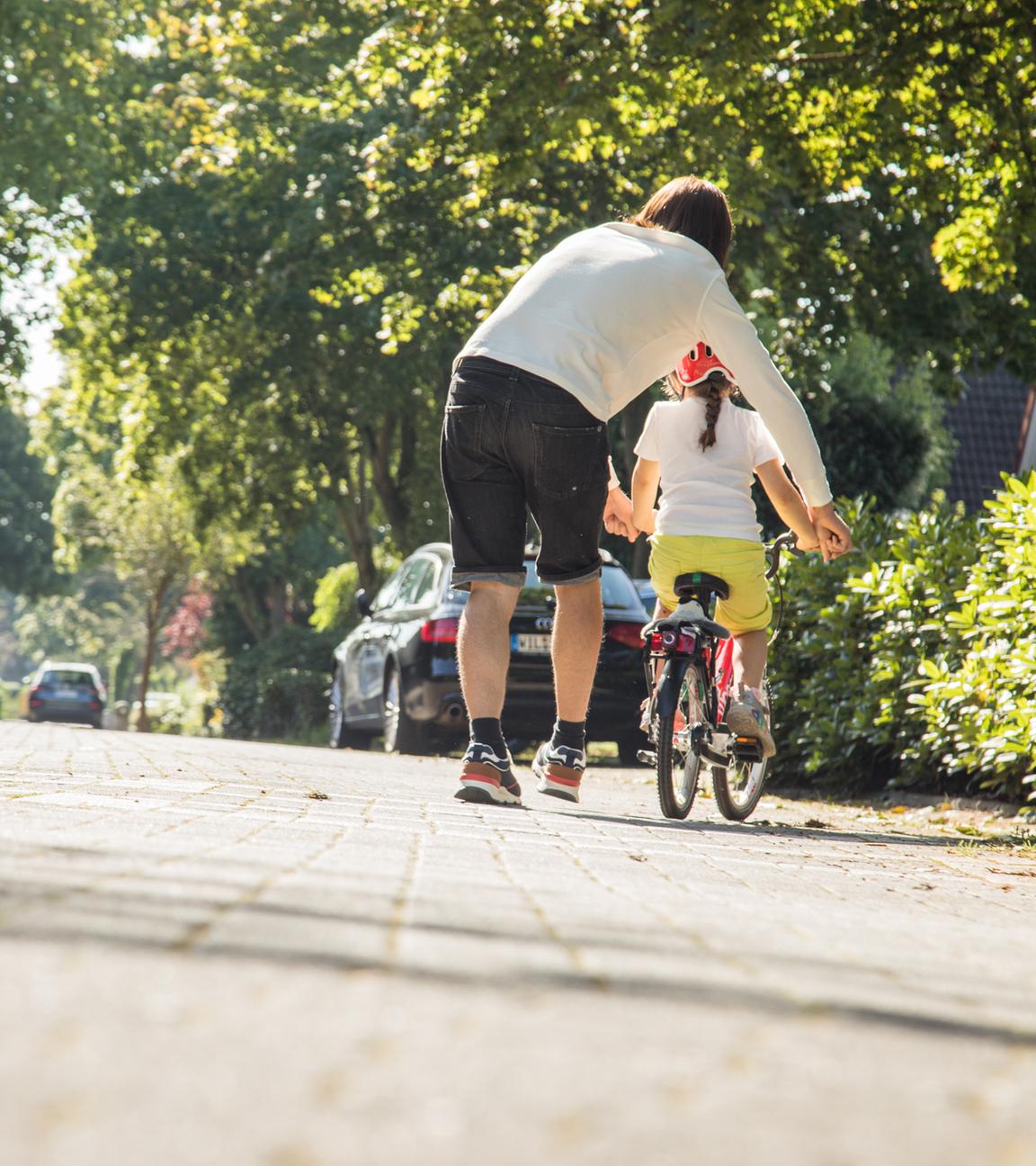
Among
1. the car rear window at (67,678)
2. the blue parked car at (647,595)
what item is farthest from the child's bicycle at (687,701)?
the car rear window at (67,678)

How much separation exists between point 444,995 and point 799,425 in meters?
4.18

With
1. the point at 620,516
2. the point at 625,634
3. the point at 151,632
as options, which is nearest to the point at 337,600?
the point at 151,632

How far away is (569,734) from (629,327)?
152cm

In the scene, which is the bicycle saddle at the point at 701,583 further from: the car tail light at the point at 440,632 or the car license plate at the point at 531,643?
Answer: the car tail light at the point at 440,632

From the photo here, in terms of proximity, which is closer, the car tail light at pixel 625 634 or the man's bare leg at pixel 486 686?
the man's bare leg at pixel 486 686

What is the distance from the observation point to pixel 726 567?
21.3 ft

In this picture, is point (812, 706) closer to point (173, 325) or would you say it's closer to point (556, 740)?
point (556, 740)

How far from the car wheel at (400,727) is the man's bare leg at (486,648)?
21.7ft

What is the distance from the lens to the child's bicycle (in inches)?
248

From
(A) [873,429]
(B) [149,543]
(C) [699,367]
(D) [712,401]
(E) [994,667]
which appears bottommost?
(E) [994,667]

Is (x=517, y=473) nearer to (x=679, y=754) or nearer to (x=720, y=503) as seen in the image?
(x=720, y=503)

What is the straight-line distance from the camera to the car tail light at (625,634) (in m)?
12.3

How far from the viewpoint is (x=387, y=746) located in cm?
1341

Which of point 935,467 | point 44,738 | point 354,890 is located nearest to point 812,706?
point 44,738
